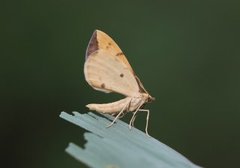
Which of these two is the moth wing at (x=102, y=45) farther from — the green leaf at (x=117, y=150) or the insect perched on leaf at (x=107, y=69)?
A: the green leaf at (x=117, y=150)

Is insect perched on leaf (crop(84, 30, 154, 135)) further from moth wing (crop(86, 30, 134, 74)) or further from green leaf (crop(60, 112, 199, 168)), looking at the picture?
green leaf (crop(60, 112, 199, 168))

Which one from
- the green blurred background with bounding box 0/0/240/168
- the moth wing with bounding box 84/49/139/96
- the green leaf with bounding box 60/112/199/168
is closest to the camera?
the green leaf with bounding box 60/112/199/168

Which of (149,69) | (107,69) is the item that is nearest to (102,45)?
(107,69)

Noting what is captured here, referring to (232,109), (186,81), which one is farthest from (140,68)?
(232,109)

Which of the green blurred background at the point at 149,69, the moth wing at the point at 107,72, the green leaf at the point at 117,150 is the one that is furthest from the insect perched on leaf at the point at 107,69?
the green blurred background at the point at 149,69

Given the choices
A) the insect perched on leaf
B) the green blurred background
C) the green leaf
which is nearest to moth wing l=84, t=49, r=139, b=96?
the insect perched on leaf

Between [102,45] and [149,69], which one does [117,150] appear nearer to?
[102,45]

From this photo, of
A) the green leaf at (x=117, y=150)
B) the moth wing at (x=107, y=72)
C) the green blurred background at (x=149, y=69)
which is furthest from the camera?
the green blurred background at (x=149, y=69)
